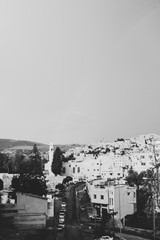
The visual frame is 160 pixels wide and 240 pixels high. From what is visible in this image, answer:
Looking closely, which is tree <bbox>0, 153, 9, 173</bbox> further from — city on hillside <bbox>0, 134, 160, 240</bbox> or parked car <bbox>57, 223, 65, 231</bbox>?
parked car <bbox>57, 223, 65, 231</bbox>

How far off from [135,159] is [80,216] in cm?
903

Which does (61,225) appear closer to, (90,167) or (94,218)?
(94,218)

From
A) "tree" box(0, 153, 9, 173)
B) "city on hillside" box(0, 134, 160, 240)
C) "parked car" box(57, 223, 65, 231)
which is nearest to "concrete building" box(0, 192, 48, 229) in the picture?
"city on hillside" box(0, 134, 160, 240)

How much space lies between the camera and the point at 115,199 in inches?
298

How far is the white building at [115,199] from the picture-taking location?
757 centimetres

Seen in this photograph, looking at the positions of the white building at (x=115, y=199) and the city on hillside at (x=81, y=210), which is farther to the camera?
the white building at (x=115, y=199)

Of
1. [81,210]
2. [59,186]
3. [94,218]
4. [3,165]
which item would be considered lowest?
[94,218]

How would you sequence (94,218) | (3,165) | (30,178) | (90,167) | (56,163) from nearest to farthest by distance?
(94,218) → (30,178) → (3,165) → (56,163) → (90,167)

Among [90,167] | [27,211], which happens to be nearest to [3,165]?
[90,167]

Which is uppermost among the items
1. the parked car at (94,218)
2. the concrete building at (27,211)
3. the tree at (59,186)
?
the tree at (59,186)

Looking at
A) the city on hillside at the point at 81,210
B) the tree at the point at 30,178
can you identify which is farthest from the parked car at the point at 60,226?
the tree at the point at 30,178

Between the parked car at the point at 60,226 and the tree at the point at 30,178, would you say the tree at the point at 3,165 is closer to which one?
the tree at the point at 30,178

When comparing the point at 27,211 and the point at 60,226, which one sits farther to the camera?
the point at 27,211

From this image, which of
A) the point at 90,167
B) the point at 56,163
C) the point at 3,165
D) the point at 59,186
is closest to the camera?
the point at 59,186
